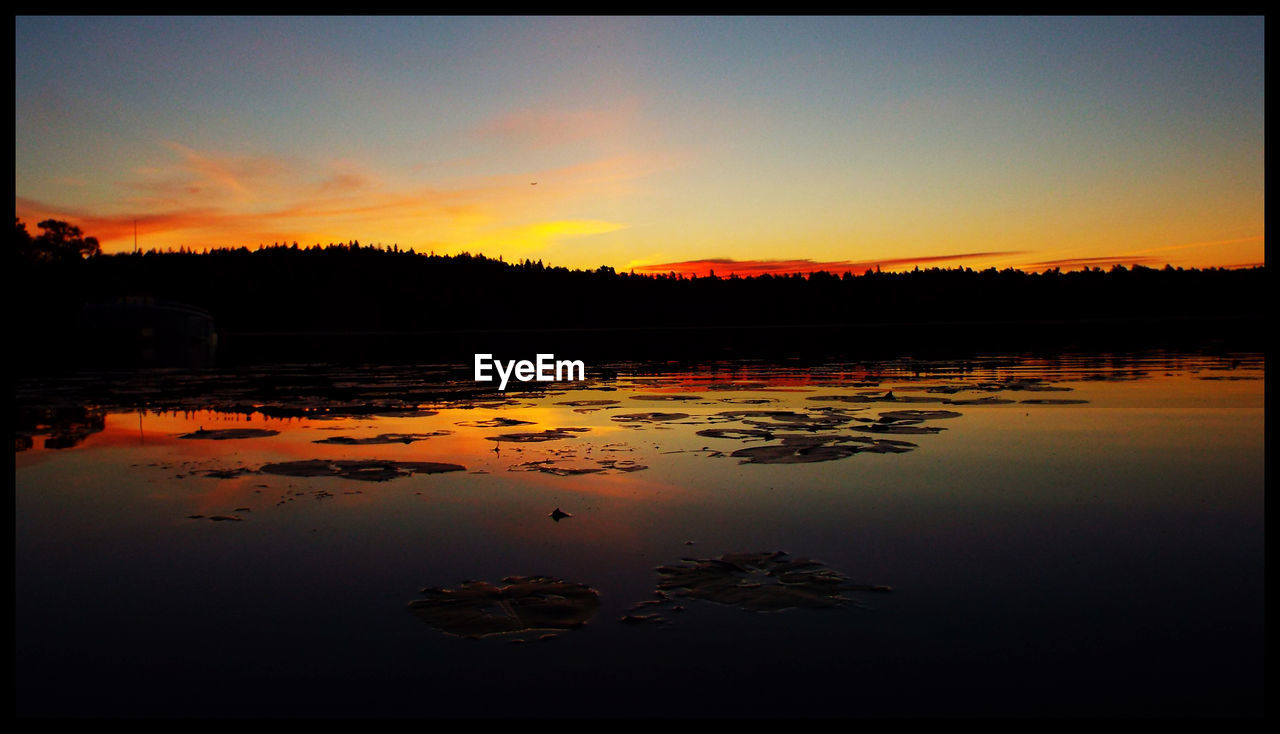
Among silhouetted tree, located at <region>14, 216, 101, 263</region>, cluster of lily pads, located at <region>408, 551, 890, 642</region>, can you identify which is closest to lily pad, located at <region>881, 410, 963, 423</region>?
cluster of lily pads, located at <region>408, 551, 890, 642</region>

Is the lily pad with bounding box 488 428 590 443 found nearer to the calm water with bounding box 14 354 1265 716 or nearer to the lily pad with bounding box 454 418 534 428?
the calm water with bounding box 14 354 1265 716

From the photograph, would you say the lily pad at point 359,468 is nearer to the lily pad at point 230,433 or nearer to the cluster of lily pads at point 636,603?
the lily pad at point 230,433

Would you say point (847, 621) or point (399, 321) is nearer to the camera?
point (847, 621)

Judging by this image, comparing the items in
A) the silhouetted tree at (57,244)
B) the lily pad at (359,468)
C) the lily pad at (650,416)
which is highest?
the silhouetted tree at (57,244)

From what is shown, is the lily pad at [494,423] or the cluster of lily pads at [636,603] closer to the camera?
the cluster of lily pads at [636,603]

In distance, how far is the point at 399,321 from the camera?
14262 centimetres

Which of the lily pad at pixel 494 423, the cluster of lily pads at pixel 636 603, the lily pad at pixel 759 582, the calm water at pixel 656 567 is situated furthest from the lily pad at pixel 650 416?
the cluster of lily pads at pixel 636 603

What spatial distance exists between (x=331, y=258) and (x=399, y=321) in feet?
73.6

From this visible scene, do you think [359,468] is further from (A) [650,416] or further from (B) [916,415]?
(B) [916,415]

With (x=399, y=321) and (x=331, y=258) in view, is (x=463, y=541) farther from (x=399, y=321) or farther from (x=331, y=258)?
(x=331, y=258)

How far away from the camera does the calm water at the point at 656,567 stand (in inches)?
173

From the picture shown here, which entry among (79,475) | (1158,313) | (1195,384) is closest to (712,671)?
(79,475)

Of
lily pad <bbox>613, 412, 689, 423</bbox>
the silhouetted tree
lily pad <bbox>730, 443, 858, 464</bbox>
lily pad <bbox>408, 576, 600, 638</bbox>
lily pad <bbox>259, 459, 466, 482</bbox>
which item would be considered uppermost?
the silhouetted tree

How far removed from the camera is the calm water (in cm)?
439
